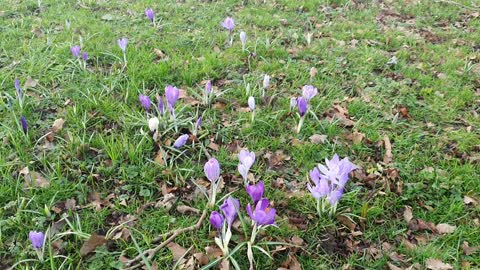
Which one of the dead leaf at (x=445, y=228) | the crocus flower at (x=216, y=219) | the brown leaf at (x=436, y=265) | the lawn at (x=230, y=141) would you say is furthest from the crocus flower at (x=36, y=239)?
the dead leaf at (x=445, y=228)

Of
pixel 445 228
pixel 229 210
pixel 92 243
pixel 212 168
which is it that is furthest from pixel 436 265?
pixel 92 243

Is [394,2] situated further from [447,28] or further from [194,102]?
[194,102]

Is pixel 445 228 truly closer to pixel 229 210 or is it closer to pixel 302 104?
pixel 302 104

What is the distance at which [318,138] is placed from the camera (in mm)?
2908

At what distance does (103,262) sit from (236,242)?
65cm

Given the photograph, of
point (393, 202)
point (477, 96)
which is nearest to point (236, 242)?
point (393, 202)

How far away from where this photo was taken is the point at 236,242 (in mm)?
2150

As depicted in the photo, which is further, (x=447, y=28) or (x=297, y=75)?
(x=447, y=28)

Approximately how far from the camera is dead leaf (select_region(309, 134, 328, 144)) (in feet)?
9.48

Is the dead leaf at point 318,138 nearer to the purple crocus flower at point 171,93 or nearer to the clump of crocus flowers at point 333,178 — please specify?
the clump of crocus flowers at point 333,178

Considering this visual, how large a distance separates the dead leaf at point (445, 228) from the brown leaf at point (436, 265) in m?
0.25

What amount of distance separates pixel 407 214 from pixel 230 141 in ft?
3.91

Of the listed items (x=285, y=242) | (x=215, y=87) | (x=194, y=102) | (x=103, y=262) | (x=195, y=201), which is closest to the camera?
(x=103, y=262)

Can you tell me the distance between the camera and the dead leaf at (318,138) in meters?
2.89
